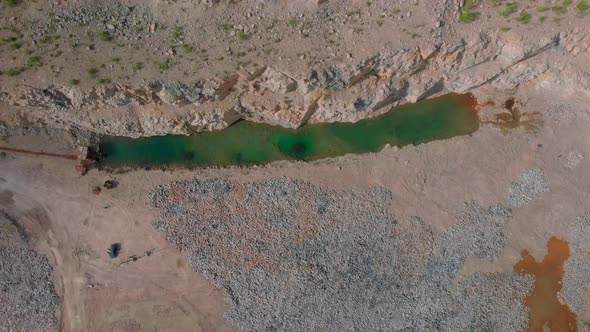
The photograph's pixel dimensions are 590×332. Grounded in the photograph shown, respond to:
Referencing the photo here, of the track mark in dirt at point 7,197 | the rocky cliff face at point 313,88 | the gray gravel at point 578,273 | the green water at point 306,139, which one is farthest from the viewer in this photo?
the green water at point 306,139

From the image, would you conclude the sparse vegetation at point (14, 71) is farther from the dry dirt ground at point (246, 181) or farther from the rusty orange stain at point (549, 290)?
the rusty orange stain at point (549, 290)

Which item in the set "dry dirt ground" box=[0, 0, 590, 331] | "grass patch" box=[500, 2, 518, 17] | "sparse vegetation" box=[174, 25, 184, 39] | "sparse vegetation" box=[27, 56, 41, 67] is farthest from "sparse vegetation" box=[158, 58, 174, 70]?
"grass patch" box=[500, 2, 518, 17]

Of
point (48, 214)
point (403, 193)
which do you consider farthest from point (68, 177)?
point (403, 193)

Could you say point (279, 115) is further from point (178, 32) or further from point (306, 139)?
point (178, 32)

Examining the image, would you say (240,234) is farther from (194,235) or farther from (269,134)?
(269,134)

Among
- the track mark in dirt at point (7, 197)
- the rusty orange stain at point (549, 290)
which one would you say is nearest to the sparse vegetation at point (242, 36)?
the track mark in dirt at point (7, 197)

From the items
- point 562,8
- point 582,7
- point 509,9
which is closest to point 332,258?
point 509,9
